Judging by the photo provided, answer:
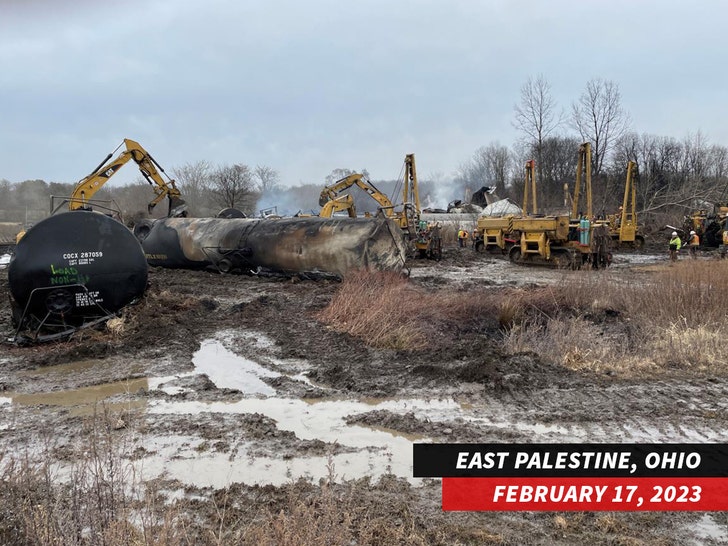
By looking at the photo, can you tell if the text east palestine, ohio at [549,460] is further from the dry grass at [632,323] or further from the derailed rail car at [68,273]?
the derailed rail car at [68,273]

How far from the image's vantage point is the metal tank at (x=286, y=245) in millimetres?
13211

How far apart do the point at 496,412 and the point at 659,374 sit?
238 centimetres

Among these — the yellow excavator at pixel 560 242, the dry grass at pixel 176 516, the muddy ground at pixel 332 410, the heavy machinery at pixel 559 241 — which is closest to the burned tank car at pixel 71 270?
the muddy ground at pixel 332 410

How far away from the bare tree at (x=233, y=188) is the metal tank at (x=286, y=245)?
2606 centimetres

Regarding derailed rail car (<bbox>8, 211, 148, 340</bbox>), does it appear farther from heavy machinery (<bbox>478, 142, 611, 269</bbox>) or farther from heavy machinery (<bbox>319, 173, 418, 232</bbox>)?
heavy machinery (<bbox>319, 173, 418, 232</bbox>)

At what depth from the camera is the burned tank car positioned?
777cm

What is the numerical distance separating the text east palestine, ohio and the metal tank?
9076 mm

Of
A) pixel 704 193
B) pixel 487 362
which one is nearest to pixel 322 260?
pixel 487 362

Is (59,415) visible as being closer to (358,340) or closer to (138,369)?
(138,369)

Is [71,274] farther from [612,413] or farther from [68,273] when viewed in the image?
[612,413]

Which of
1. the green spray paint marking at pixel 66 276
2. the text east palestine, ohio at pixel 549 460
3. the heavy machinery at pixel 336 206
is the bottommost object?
the text east palestine, ohio at pixel 549 460

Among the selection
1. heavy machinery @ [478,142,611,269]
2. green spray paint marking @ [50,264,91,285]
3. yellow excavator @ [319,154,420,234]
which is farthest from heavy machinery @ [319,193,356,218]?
green spray paint marking @ [50,264,91,285]

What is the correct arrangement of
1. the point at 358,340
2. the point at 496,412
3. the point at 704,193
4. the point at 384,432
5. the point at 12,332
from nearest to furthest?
the point at 384,432
the point at 496,412
the point at 358,340
the point at 12,332
the point at 704,193

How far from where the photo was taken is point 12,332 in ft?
27.8
